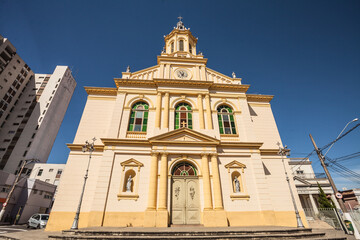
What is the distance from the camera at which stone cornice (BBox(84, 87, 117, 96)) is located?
1809 cm

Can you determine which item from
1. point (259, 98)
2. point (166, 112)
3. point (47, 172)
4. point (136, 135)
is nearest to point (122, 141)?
point (136, 135)

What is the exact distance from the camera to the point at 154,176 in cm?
1331

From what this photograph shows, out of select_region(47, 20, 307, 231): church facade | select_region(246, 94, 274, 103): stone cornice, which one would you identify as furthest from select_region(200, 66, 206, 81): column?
select_region(246, 94, 274, 103): stone cornice

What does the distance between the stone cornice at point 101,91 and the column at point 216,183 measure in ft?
39.2

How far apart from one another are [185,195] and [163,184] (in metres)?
1.89

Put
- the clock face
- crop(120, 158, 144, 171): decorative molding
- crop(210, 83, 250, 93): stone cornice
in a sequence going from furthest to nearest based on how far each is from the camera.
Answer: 1. the clock face
2. crop(210, 83, 250, 93): stone cornice
3. crop(120, 158, 144, 171): decorative molding

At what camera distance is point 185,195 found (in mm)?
13312

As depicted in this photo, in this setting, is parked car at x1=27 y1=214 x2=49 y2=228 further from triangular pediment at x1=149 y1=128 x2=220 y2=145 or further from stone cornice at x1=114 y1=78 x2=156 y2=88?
stone cornice at x1=114 y1=78 x2=156 y2=88

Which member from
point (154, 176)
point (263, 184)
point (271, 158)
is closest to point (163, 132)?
point (154, 176)

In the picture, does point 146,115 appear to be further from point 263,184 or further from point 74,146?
point 263,184

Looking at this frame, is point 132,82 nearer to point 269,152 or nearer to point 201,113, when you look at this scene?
point 201,113

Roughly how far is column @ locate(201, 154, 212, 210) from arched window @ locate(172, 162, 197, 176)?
873 millimetres

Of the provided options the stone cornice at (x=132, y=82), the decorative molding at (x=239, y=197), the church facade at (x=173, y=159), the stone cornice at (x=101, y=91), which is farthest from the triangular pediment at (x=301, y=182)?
the stone cornice at (x=101, y=91)

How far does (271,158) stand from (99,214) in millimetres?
14850
